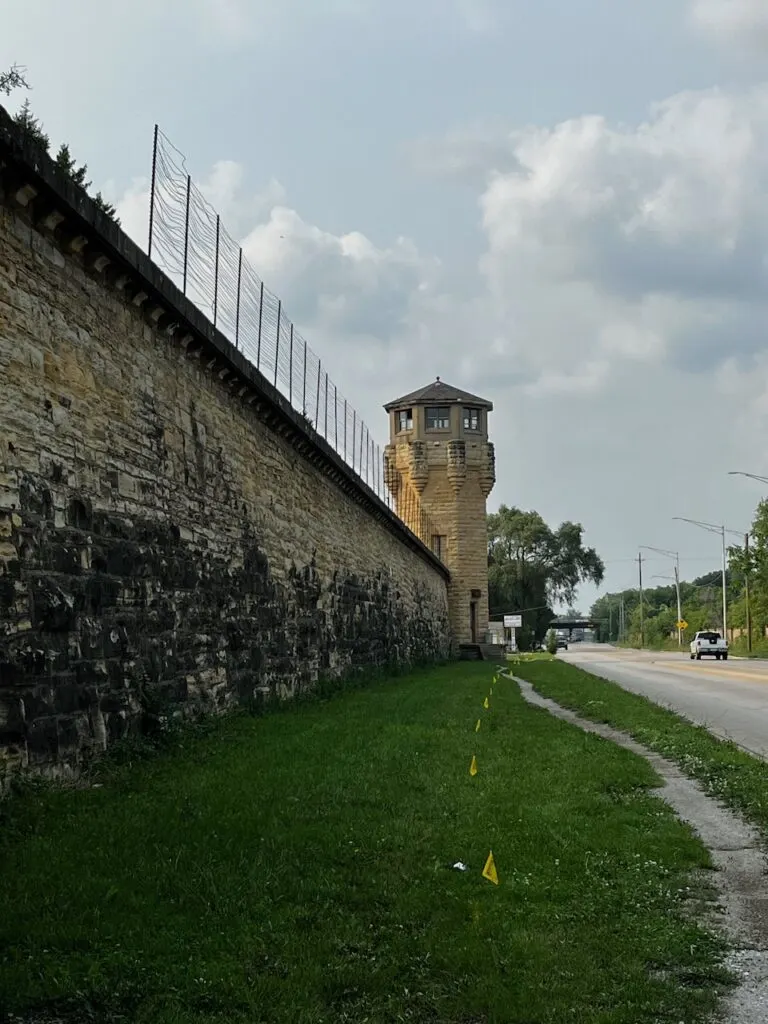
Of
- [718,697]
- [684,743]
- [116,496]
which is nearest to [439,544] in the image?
[718,697]

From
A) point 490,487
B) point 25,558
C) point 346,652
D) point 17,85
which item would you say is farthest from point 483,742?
point 490,487

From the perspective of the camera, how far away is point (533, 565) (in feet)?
305

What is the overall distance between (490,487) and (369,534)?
27923 mm

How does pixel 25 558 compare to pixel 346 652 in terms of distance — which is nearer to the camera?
pixel 25 558

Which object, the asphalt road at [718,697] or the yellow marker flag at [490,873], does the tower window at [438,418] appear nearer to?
the asphalt road at [718,697]

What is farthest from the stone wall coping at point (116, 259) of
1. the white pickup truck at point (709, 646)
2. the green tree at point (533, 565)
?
the green tree at point (533, 565)

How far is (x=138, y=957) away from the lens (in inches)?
169

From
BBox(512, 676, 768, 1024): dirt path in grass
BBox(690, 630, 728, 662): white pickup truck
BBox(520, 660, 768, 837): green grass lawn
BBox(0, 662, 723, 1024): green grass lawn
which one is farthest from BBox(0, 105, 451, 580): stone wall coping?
BBox(690, 630, 728, 662): white pickup truck

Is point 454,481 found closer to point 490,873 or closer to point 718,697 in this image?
point 718,697

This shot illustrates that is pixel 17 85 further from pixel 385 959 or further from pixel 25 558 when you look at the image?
pixel 385 959

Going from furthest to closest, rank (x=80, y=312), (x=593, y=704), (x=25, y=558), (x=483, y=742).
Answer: (x=593, y=704) → (x=483, y=742) → (x=80, y=312) → (x=25, y=558)

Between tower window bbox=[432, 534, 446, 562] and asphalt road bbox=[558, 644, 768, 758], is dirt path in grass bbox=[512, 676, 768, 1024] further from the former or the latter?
tower window bbox=[432, 534, 446, 562]

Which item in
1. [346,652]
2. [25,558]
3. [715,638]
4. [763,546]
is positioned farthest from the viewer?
[763,546]

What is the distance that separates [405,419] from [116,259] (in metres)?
45.6
